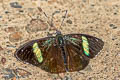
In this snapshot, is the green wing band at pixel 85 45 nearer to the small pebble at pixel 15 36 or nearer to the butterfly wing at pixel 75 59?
the butterfly wing at pixel 75 59

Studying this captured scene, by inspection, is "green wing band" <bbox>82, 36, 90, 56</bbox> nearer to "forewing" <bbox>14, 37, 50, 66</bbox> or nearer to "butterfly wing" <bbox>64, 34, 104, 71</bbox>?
"butterfly wing" <bbox>64, 34, 104, 71</bbox>

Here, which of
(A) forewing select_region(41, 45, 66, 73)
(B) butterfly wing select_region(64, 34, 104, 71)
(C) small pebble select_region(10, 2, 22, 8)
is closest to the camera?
(A) forewing select_region(41, 45, 66, 73)

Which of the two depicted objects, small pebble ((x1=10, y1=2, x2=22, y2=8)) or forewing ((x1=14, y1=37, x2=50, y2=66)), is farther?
small pebble ((x1=10, y1=2, x2=22, y2=8))

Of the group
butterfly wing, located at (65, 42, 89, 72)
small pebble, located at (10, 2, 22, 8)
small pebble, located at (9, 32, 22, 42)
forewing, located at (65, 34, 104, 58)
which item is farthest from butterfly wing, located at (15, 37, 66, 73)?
small pebble, located at (10, 2, 22, 8)

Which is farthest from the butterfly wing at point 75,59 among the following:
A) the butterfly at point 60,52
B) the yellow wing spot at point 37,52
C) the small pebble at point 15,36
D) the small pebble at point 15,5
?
the small pebble at point 15,5

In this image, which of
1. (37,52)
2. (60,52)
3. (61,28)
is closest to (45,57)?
(37,52)

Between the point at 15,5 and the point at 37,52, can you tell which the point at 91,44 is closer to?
the point at 37,52

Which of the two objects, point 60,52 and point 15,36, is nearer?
point 60,52
